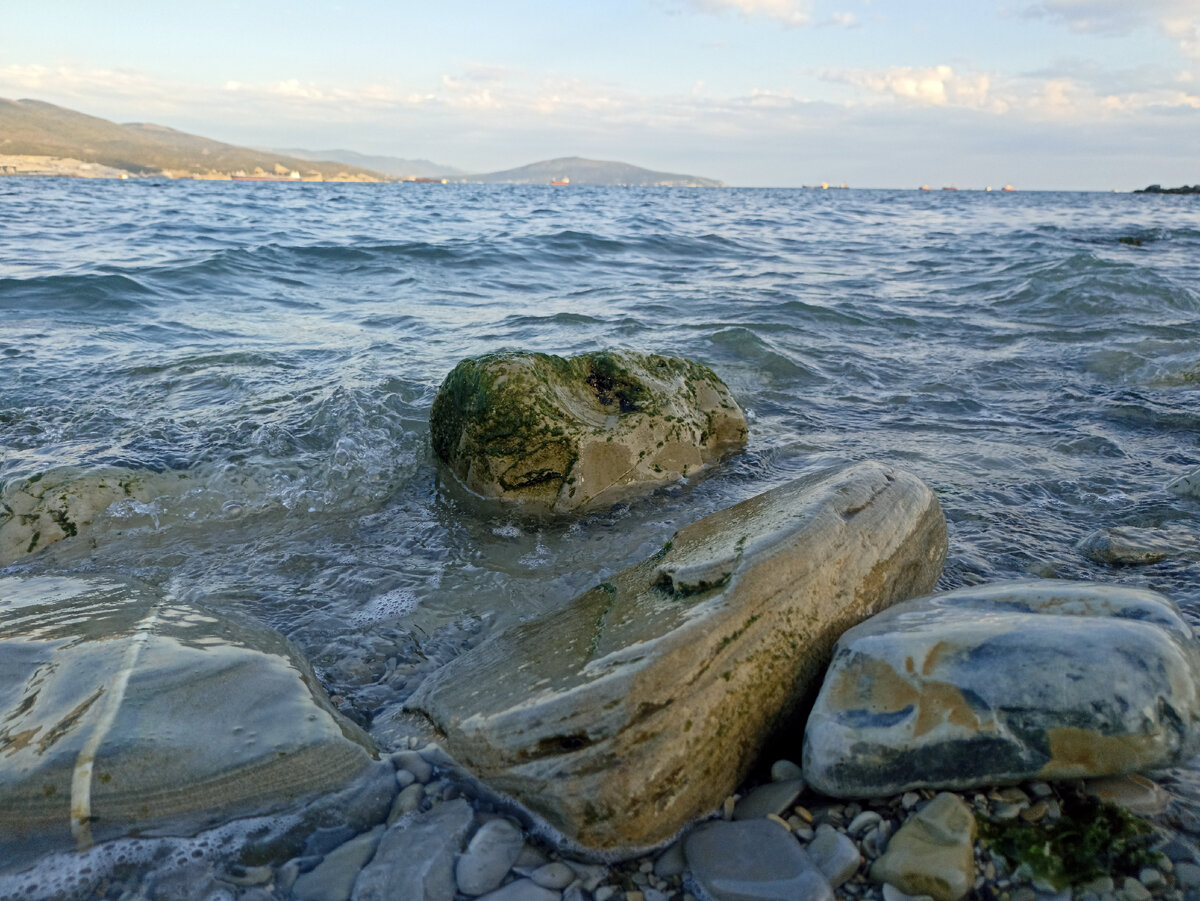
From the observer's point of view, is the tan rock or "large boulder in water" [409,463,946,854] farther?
"large boulder in water" [409,463,946,854]

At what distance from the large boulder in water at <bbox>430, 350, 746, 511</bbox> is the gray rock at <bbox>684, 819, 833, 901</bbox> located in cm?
236

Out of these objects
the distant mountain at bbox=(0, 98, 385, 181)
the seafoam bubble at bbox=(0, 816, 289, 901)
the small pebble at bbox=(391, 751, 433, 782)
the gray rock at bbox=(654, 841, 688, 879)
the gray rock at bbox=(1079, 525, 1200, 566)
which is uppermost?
the distant mountain at bbox=(0, 98, 385, 181)

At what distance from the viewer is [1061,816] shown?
1.99 m

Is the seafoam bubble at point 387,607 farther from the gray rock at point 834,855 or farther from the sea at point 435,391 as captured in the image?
the gray rock at point 834,855

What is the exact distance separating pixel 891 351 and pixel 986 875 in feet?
23.5

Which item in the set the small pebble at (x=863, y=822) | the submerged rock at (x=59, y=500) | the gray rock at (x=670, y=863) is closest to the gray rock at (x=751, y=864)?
the gray rock at (x=670, y=863)

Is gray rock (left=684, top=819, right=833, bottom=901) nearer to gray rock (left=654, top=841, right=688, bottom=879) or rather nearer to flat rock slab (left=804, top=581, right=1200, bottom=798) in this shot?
gray rock (left=654, top=841, right=688, bottom=879)

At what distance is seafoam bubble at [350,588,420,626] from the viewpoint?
3266 millimetres

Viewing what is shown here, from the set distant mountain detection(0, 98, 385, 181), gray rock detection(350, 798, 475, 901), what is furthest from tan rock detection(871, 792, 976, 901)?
distant mountain detection(0, 98, 385, 181)

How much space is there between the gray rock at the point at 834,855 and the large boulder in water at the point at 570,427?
2467 millimetres

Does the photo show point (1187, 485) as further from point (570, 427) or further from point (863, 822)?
point (863, 822)

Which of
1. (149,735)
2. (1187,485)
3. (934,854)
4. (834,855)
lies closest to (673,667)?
(834,855)

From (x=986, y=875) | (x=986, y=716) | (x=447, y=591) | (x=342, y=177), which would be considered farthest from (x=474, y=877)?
(x=342, y=177)

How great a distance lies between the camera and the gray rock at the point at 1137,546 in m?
3.62
